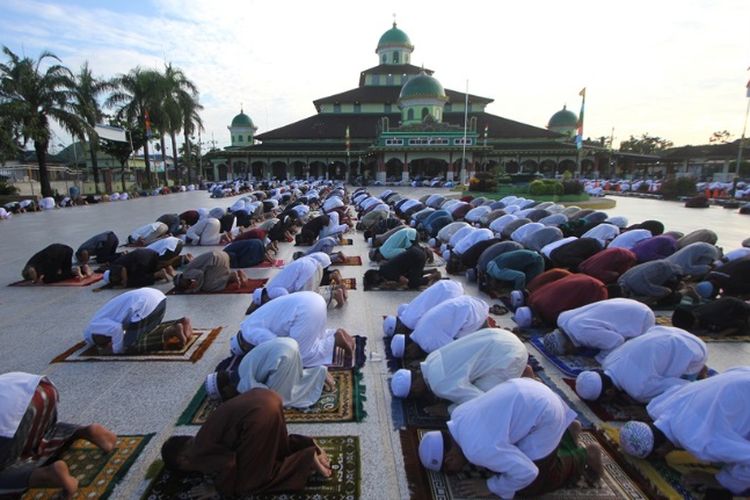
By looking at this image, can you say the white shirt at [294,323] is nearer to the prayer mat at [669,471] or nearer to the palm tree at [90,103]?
the prayer mat at [669,471]

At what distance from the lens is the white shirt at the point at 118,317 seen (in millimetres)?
4215

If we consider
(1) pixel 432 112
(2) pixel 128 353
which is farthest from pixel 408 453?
(1) pixel 432 112

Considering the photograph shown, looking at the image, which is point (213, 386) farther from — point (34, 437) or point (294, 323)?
point (34, 437)

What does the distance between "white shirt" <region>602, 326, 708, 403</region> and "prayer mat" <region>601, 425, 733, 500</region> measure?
0.58 metres

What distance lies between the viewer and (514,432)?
2447mm

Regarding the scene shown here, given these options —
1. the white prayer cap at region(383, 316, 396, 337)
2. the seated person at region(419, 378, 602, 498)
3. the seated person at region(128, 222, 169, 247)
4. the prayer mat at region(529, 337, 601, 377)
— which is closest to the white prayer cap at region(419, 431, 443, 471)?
the seated person at region(419, 378, 602, 498)

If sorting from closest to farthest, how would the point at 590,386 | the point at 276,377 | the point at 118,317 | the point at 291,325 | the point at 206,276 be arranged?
the point at 276,377, the point at 590,386, the point at 291,325, the point at 118,317, the point at 206,276

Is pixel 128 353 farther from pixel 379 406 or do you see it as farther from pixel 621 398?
pixel 621 398

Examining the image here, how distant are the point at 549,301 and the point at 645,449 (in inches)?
83.2

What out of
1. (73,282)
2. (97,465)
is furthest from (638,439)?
(73,282)

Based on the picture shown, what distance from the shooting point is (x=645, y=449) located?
108 inches

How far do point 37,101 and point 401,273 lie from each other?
69.3ft

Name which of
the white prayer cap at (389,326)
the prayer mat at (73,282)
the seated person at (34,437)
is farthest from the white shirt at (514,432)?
the prayer mat at (73,282)

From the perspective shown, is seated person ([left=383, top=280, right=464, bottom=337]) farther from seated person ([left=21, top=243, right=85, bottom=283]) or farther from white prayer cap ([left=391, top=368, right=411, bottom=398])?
seated person ([left=21, top=243, right=85, bottom=283])
